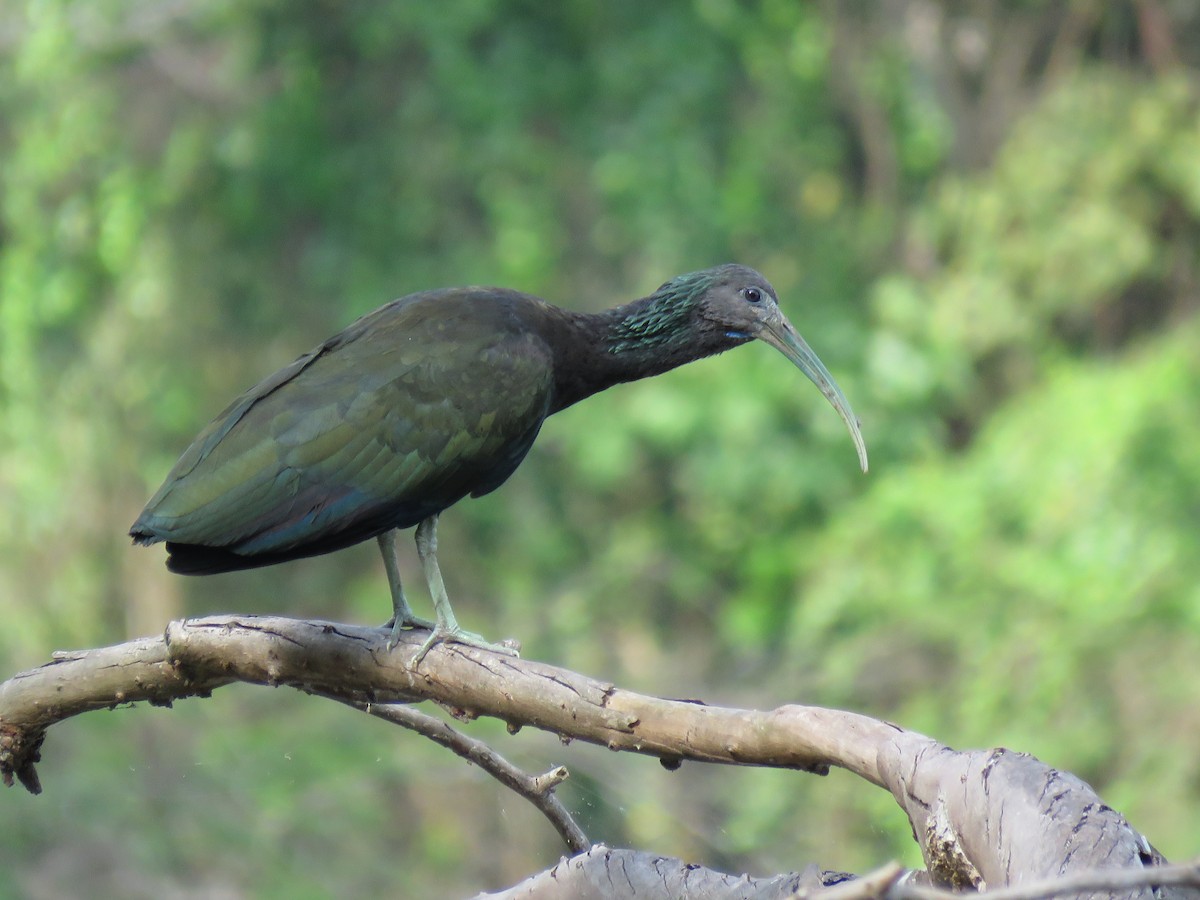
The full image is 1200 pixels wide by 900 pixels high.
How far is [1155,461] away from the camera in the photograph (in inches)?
360

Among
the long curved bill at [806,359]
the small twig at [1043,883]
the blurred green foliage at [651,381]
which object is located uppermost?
the blurred green foliage at [651,381]

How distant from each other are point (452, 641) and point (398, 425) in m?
0.68

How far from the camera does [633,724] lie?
10.6 ft

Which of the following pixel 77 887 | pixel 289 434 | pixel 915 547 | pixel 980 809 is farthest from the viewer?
pixel 915 547

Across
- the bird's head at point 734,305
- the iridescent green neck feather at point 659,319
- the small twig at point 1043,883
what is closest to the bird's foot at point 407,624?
the iridescent green neck feather at point 659,319

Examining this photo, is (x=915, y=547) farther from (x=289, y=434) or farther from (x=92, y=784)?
(x=289, y=434)

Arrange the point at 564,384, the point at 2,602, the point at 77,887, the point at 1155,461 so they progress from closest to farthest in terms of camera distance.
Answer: the point at 564,384 → the point at 1155,461 → the point at 77,887 → the point at 2,602

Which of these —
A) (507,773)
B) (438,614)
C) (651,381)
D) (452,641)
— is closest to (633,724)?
(507,773)

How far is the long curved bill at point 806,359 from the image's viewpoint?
5008 mm

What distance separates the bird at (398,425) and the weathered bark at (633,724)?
17 cm

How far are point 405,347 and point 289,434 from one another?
404 millimetres

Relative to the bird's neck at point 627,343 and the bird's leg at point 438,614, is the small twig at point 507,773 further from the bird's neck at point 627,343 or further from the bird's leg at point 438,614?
the bird's neck at point 627,343

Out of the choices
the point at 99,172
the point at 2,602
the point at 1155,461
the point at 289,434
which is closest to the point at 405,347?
the point at 289,434

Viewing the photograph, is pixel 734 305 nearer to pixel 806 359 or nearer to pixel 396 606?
pixel 806 359
